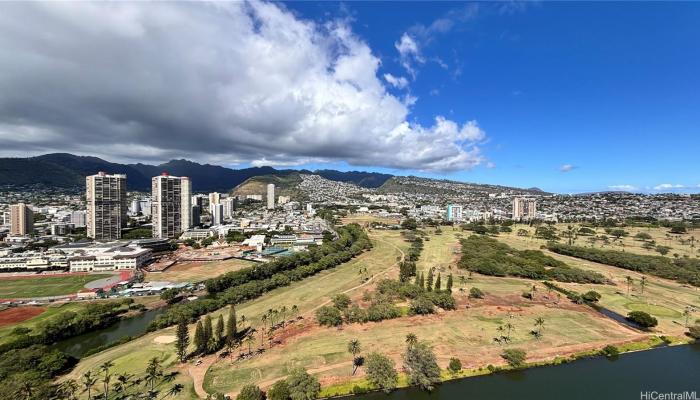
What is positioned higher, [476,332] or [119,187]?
[119,187]

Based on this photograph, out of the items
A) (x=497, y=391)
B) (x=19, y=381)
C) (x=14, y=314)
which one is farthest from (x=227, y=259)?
(x=497, y=391)

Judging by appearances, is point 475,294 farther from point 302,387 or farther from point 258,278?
point 258,278

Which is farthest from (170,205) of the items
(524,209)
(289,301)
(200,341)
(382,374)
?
(524,209)

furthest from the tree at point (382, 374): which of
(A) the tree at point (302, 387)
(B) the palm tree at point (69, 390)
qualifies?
(B) the palm tree at point (69, 390)

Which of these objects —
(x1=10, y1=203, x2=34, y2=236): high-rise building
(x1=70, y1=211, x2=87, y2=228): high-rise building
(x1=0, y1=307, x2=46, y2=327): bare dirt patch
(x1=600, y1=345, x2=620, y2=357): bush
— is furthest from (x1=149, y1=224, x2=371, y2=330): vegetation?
(x1=70, y1=211, x2=87, y2=228): high-rise building

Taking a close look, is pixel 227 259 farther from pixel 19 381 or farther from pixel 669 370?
pixel 669 370

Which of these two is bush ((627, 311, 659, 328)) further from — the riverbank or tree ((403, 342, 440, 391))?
tree ((403, 342, 440, 391))
